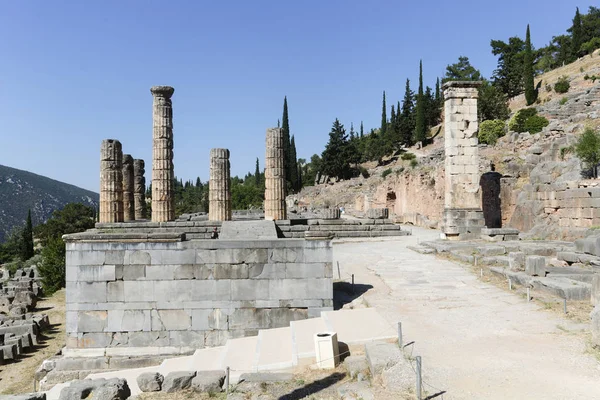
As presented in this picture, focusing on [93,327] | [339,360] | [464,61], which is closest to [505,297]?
A: [339,360]

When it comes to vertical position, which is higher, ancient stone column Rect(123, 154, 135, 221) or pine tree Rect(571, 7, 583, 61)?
pine tree Rect(571, 7, 583, 61)

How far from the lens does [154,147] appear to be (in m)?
17.0

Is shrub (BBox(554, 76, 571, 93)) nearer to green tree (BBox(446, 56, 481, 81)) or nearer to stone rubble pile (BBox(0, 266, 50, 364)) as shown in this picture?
green tree (BBox(446, 56, 481, 81))

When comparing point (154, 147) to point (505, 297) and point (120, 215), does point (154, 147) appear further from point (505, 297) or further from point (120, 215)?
point (505, 297)

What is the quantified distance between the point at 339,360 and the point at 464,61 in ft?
235

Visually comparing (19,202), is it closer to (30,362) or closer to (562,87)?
(562,87)

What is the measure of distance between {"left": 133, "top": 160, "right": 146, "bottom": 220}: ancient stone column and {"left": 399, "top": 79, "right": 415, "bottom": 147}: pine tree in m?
45.5

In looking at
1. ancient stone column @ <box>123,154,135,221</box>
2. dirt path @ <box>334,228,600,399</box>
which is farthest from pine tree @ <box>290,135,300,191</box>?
dirt path @ <box>334,228,600,399</box>

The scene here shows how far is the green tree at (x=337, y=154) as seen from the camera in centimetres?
6056

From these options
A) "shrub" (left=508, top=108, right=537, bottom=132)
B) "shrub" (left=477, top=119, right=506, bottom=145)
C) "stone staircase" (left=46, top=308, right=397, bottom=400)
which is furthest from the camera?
"shrub" (left=477, top=119, right=506, bottom=145)

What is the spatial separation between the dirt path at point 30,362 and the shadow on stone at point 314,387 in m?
7.39

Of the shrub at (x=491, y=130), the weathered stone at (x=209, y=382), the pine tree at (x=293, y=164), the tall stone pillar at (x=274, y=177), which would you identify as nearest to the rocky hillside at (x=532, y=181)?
the shrub at (x=491, y=130)

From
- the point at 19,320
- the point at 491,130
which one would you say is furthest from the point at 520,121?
the point at 19,320

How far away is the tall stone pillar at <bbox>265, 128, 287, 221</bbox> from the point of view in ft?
54.8
